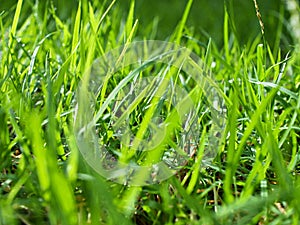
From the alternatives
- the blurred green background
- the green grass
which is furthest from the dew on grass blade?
the blurred green background

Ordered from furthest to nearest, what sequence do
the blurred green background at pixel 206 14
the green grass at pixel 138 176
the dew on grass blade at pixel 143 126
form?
the blurred green background at pixel 206 14
the dew on grass blade at pixel 143 126
the green grass at pixel 138 176

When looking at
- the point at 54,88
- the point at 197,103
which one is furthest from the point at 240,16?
the point at 54,88

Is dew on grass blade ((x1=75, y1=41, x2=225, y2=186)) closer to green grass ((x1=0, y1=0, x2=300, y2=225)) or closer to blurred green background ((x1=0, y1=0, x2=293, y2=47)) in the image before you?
green grass ((x1=0, y1=0, x2=300, y2=225))

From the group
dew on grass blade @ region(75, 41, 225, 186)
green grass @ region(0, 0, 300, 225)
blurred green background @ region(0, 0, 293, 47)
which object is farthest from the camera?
blurred green background @ region(0, 0, 293, 47)

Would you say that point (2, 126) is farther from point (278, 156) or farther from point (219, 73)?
point (219, 73)

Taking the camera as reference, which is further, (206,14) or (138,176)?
(206,14)

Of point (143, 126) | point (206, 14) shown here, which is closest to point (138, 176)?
point (143, 126)

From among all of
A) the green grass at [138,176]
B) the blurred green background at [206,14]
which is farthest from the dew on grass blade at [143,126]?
the blurred green background at [206,14]

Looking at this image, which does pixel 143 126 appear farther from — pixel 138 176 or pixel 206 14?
pixel 206 14

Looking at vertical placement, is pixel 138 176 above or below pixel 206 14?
above

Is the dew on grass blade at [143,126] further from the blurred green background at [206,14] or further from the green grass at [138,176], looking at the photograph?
the blurred green background at [206,14]

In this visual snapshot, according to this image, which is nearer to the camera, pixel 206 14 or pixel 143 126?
pixel 143 126
